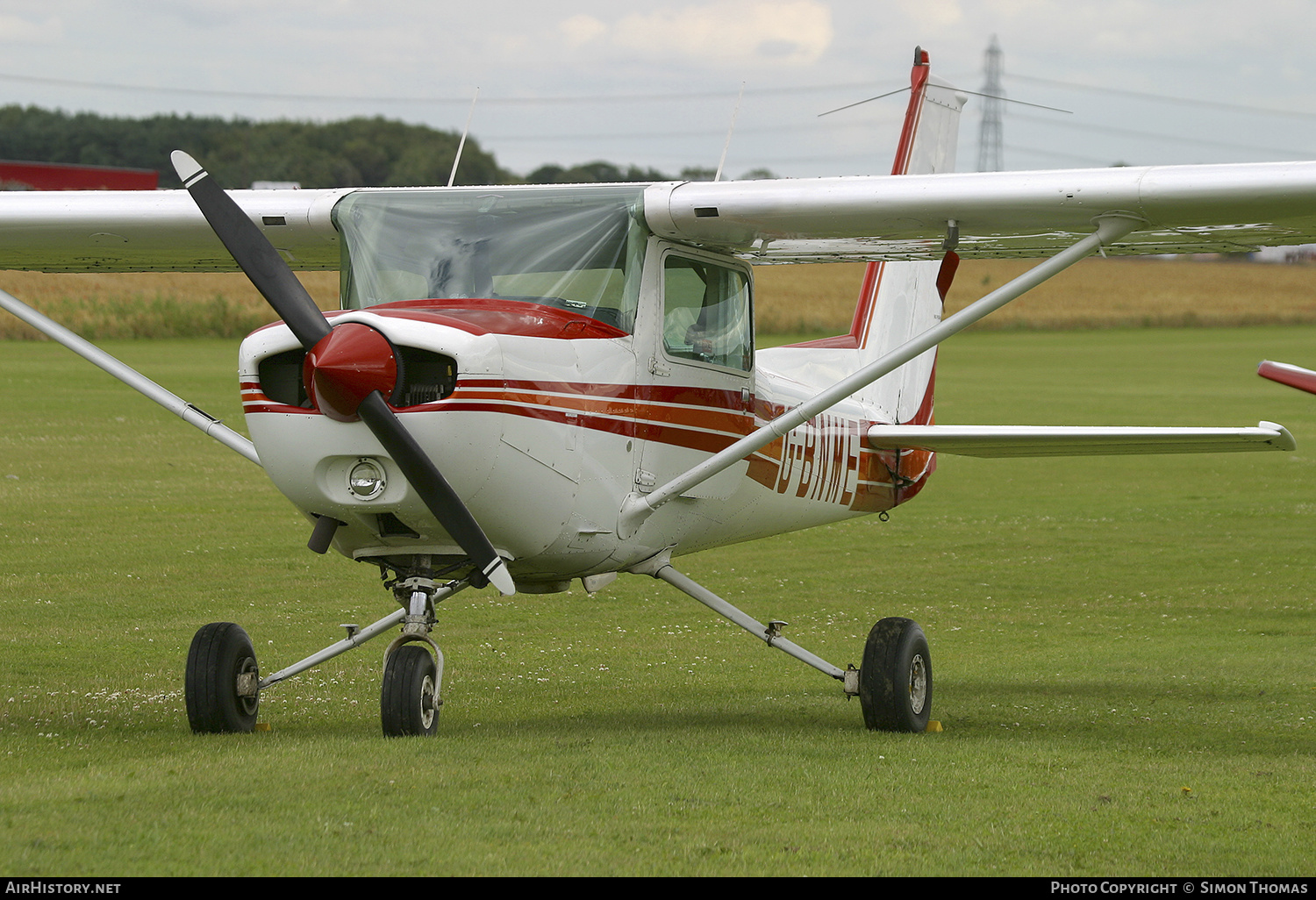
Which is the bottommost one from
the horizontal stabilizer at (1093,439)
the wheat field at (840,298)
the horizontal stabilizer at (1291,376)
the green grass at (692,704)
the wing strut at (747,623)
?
the green grass at (692,704)

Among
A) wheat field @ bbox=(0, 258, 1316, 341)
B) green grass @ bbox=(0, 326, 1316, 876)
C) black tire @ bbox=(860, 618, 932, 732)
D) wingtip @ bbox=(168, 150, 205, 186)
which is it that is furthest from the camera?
wheat field @ bbox=(0, 258, 1316, 341)

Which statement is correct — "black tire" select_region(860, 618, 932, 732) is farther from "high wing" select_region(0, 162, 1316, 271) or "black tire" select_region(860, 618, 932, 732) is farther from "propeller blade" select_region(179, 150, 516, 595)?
"propeller blade" select_region(179, 150, 516, 595)

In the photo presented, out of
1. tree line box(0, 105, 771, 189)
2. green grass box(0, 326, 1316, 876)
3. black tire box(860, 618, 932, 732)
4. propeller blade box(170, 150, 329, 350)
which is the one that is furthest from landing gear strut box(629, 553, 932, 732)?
tree line box(0, 105, 771, 189)

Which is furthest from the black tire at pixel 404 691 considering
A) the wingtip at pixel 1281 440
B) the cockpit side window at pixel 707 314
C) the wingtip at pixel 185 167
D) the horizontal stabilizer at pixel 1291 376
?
the wingtip at pixel 1281 440

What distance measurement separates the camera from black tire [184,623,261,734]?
721cm

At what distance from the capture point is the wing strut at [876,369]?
6.97 m

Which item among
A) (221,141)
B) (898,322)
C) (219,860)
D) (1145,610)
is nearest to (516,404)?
(219,860)

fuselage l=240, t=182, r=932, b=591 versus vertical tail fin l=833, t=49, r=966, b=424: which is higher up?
vertical tail fin l=833, t=49, r=966, b=424

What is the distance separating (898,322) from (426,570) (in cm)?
526

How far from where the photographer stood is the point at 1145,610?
1375 cm

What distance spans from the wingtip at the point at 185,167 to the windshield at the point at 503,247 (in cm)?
99

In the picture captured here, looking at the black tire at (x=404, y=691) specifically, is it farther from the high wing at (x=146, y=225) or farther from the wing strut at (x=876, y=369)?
the high wing at (x=146, y=225)
